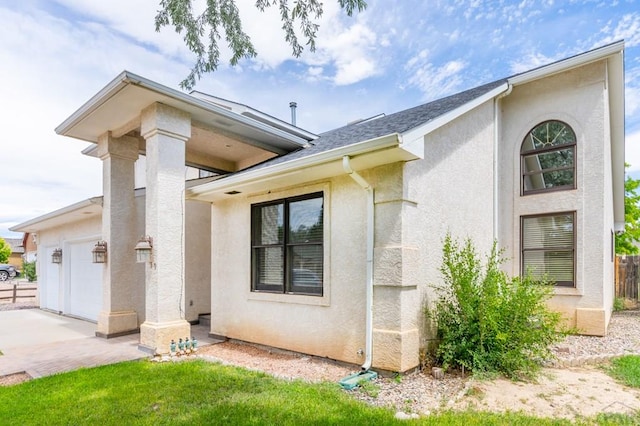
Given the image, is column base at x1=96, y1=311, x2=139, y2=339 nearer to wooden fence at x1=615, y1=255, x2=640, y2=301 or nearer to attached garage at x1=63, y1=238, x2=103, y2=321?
attached garage at x1=63, y1=238, x2=103, y2=321

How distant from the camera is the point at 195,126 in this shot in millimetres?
7316

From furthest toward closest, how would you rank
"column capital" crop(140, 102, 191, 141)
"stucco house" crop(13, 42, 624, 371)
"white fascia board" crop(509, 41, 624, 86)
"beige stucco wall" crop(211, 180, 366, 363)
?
"white fascia board" crop(509, 41, 624, 86)
"column capital" crop(140, 102, 191, 141)
"beige stucco wall" crop(211, 180, 366, 363)
"stucco house" crop(13, 42, 624, 371)

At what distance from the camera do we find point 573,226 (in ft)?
26.8

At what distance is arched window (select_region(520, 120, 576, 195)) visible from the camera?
27.6 ft

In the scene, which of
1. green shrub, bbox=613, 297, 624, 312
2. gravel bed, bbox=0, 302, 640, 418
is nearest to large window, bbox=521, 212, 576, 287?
gravel bed, bbox=0, 302, 640, 418

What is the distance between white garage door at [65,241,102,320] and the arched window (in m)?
11.8

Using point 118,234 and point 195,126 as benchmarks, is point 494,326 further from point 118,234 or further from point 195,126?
A: point 118,234

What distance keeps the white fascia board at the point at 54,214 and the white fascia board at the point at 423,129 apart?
782 cm

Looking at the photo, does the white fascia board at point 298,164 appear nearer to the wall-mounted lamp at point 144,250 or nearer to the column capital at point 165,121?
the column capital at point 165,121

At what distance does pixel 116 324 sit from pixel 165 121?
4.56m

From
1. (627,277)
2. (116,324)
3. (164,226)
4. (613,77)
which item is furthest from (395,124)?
(627,277)

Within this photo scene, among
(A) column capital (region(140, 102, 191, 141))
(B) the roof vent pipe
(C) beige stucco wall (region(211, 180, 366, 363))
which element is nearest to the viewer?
(C) beige stucco wall (region(211, 180, 366, 363))

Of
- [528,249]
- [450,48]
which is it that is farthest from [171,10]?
[528,249]

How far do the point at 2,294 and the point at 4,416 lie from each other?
21.0m
